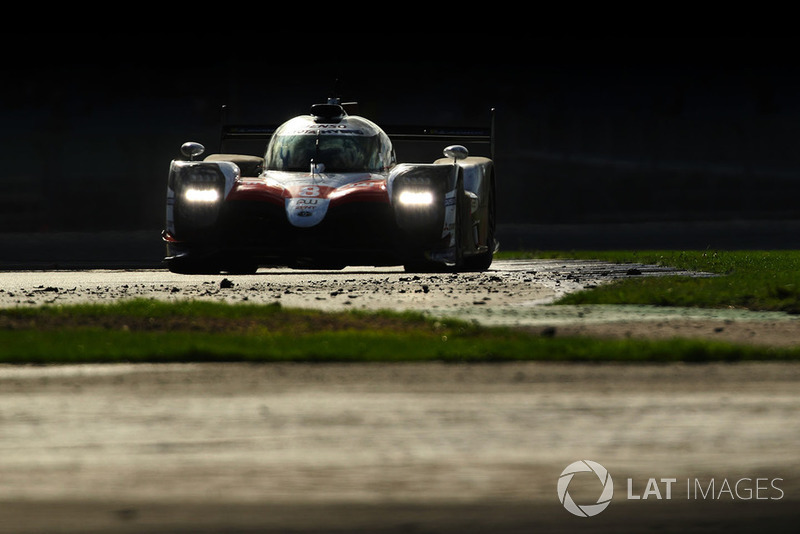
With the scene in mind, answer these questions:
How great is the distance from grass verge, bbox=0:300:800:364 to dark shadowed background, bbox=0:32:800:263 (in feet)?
120

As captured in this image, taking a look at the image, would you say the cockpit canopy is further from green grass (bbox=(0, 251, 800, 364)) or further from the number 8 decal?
green grass (bbox=(0, 251, 800, 364))

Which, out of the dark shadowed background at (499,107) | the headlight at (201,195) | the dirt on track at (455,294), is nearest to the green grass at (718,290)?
the dirt on track at (455,294)

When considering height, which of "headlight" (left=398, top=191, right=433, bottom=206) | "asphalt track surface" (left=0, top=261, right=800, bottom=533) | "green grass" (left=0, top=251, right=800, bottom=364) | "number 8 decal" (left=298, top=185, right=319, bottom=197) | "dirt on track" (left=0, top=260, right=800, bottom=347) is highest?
"number 8 decal" (left=298, top=185, right=319, bottom=197)

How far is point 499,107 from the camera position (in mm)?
56938

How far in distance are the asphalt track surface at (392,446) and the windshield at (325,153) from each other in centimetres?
795

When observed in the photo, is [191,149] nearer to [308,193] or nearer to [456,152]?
[308,193]

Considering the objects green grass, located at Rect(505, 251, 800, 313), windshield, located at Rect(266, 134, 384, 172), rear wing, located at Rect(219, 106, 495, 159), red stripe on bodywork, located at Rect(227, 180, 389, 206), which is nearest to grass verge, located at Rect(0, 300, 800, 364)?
red stripe on bodywork, located at Rect(227, 180, 389, 206)

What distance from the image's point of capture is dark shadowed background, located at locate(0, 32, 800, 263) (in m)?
52.0

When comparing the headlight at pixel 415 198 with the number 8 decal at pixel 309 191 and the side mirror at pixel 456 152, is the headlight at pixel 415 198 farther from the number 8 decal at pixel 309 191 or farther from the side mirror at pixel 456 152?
the side mirror at pixel 456 152

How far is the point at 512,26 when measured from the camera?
54156mm

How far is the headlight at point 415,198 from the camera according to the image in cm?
1617

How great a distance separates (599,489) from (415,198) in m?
10.4

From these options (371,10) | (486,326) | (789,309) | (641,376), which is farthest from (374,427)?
(371,10)

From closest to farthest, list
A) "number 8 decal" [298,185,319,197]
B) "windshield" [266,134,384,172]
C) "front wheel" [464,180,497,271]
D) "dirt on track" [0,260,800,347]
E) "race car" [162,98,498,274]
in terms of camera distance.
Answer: "dirt on track" [0,260,800,347]
"race car" [162,98,498,274]
"number 8 decal" [298,185,319,197]
"windshield" [266,134,384,172]
"front wheel" [464,180,497,271]
